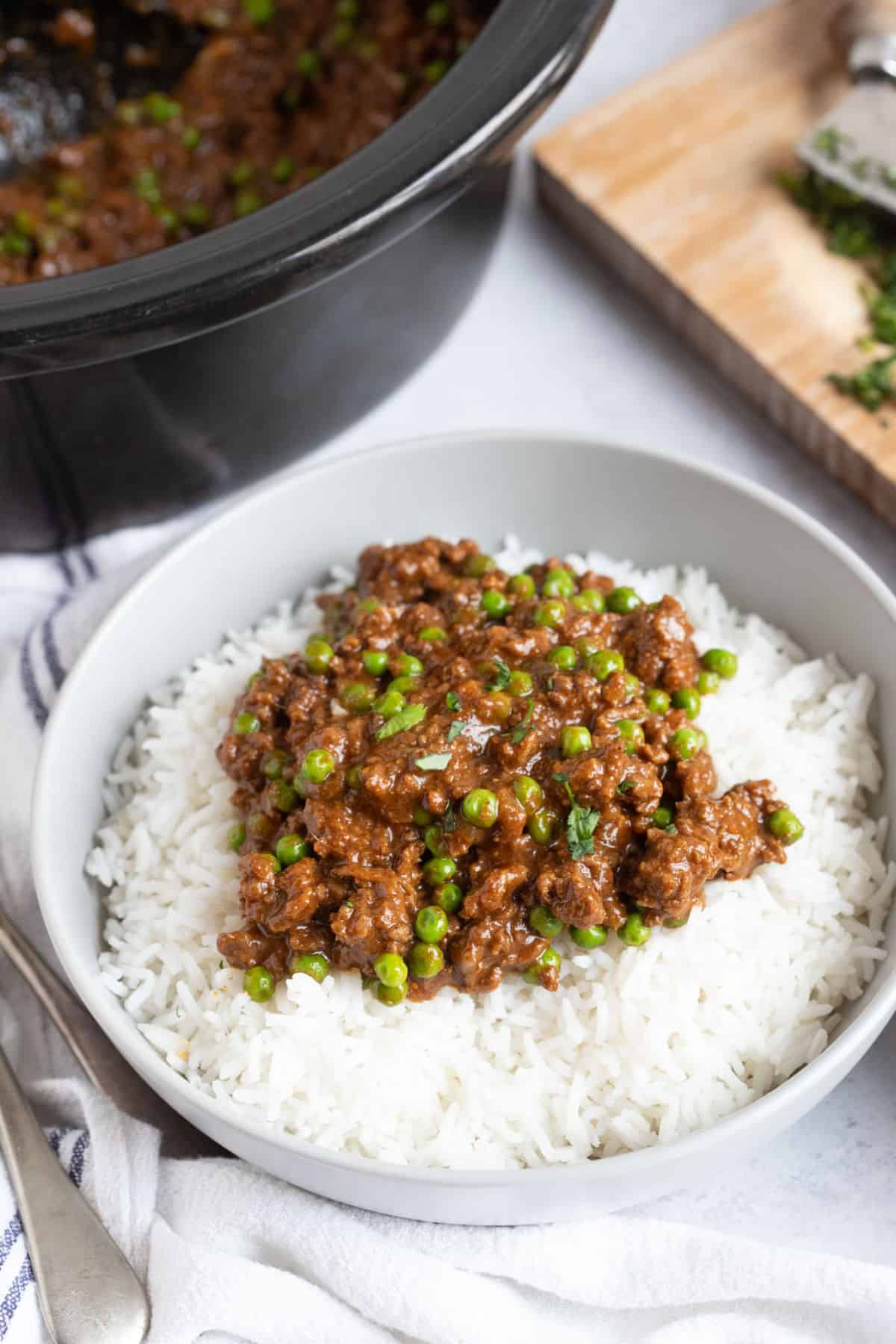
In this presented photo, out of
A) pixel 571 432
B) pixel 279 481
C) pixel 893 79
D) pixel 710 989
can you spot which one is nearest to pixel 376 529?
pixel 279 481

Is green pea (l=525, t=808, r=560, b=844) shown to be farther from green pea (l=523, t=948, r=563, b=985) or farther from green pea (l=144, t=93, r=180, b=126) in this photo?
green pea (l=144, t=93, r=180, b=126)

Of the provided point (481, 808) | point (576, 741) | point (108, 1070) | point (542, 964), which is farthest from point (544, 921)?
point (108, 1070)

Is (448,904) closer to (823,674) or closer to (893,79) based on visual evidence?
(823,674)

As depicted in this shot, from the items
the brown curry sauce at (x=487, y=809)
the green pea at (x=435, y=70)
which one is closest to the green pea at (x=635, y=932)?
the brown curry sauce at (x=487, y=809)

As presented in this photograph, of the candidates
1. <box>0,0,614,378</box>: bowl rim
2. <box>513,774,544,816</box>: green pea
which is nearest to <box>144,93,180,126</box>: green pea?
<box>0,0,614,378</box>: bowl rim

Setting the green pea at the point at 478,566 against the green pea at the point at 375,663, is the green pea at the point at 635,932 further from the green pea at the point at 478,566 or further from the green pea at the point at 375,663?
the green pea at the point at 478,566

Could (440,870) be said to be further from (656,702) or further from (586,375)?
(586,375)
